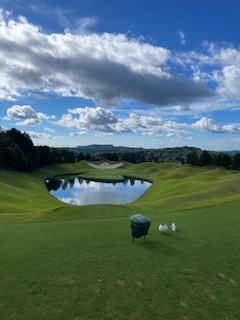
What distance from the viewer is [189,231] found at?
46.4 ft

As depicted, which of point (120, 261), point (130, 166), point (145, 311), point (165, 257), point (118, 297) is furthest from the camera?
point (130, 166)

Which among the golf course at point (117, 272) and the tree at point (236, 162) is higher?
the tree at point (236, 162)

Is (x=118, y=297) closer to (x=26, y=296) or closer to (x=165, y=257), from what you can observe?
(x=26, y=296)

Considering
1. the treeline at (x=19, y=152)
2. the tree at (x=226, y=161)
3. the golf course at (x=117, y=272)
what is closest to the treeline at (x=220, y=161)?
the tree at (x=226, y=161)

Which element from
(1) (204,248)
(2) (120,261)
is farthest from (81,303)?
(1) (204,248)

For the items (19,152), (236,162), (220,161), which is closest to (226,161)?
(220,161)

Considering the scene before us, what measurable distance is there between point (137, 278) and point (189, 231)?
6.22m

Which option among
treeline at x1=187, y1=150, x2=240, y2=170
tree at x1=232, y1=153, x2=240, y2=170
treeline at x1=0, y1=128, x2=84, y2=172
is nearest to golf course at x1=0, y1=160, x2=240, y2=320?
treeline at x1=0, y1=128, x2=84, y2=172

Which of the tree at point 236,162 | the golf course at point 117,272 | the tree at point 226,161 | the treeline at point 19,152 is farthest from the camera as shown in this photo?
the tree at point 226,161

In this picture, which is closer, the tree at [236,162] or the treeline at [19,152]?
the treeline at [19,152]

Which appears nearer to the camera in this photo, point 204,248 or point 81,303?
point 81,303

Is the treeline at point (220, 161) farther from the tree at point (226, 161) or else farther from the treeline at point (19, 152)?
the treeline at point (19, 152)

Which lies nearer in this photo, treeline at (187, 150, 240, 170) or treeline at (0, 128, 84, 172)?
treeline at (0, 128, 84, 172)

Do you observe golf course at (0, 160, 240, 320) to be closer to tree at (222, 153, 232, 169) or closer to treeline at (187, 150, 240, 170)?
treeline at (187, 150, 240, 170)
